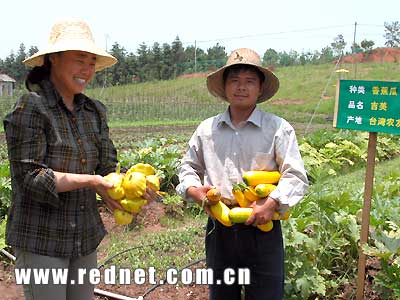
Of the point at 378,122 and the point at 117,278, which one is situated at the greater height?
the point at 378,122

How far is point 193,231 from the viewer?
5629 millimetres

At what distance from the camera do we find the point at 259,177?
2602 mm

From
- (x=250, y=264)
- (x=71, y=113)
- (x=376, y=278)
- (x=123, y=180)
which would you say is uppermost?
(x=71, y=113)

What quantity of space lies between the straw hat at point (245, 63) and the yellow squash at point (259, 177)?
52 cm

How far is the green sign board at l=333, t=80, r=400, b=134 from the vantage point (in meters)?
3.44

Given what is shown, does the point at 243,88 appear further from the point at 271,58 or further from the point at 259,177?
the point at 271,58

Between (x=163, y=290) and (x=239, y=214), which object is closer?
(x=239, y=214)

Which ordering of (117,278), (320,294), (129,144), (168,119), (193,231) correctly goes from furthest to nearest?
(168,119), (129,144), (193,231), (117,278), (320,294)

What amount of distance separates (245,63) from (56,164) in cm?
116

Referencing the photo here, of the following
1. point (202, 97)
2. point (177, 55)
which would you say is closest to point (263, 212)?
point (202, 97)

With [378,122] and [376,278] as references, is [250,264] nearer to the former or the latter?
[376,278]

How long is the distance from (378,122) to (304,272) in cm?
124

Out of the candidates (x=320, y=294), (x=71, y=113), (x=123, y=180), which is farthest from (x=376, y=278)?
(x=71, y=113)

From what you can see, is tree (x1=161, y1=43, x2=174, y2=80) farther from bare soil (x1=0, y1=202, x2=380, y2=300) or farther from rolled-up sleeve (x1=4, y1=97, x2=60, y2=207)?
rolled-up sleeve (x1=4, y1=97, x2=60, y2=207)
